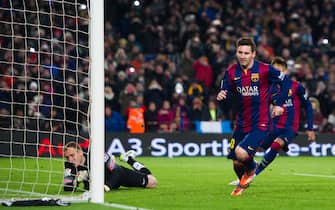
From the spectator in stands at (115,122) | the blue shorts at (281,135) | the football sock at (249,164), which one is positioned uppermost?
the spectator in stands at (115,122)

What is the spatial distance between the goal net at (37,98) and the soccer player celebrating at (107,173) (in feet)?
0.75

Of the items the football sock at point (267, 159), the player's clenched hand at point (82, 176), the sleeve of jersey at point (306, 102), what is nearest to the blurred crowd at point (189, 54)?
the sleeve of jersey at point (306, 102)

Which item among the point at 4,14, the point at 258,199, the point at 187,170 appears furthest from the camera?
the point at 187,170

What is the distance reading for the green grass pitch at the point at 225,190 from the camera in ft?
33.2

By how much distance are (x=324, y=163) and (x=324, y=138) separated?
3.17 m

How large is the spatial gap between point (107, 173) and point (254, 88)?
2275 mm

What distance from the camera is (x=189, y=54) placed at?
81.6 ft

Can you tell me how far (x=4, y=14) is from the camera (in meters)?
14.0

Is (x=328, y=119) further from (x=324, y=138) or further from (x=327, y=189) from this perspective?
(x=327, y=189)

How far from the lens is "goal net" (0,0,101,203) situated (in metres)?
12.3

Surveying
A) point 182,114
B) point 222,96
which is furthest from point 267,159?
point 182,114

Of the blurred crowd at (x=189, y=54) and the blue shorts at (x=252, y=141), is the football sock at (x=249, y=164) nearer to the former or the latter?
the blue shorts at (x=252, y=141)

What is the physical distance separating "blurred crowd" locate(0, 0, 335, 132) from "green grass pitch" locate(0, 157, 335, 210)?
343cm

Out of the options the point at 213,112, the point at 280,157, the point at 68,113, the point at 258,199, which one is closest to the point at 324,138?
the point at 280,157
